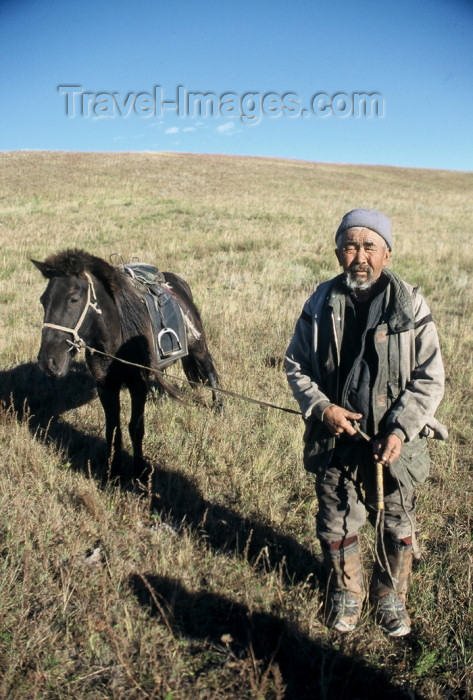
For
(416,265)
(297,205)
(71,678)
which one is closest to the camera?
(71,678)

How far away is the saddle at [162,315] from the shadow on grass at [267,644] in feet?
7.15

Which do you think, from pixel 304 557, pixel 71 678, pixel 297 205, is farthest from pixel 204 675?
pixel 297 205

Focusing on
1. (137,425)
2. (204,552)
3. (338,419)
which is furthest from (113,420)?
(338,419)

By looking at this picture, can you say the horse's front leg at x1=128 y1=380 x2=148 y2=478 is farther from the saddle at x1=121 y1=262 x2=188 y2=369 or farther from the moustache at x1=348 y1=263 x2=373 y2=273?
the moustache at x1=348 y1=263 x2=373 y2=273

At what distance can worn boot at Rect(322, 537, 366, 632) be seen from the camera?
2518 mm

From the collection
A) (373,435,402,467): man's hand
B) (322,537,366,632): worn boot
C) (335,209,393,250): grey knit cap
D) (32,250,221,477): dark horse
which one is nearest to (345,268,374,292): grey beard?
(335,209,393,250): grey knit cap

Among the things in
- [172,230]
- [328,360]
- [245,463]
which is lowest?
[245,463]

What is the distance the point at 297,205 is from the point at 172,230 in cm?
982

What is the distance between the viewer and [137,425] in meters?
3.94

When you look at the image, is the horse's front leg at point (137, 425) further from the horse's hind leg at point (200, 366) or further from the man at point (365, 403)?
the man at point (365, 403)

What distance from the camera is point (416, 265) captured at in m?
12.4

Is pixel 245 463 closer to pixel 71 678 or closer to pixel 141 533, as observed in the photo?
pixel 141 533

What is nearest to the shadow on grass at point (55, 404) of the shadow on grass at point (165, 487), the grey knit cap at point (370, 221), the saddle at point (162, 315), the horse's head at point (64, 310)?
the shadow on grass at point (165, 487)

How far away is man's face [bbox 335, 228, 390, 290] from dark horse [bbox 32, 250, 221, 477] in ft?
6.90
